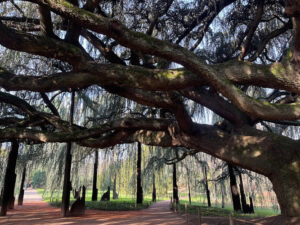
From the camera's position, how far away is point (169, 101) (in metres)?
5.74

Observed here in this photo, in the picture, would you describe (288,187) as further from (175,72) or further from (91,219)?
(91,219)

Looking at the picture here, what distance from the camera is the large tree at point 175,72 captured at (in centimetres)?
411

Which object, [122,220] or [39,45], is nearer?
[39,45]

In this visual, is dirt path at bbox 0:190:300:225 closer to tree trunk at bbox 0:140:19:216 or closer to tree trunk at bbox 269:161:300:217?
tree trunk at bbox 269:161:300:217

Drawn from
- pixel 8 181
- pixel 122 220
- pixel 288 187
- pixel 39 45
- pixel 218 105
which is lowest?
pixel 122 220

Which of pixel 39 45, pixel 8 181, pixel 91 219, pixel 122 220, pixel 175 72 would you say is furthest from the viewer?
pixel 8 181

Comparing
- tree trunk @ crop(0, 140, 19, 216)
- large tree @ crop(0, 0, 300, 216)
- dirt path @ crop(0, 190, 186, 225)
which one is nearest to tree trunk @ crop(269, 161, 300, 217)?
large tree @ crop(0, 0, 300, 216)

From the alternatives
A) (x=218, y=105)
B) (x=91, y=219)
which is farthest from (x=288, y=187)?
(x=91, y=219)

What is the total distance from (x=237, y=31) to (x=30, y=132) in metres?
7.85

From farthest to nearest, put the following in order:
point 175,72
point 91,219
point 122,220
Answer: point 91,219 → point 122,220 → point 175,72

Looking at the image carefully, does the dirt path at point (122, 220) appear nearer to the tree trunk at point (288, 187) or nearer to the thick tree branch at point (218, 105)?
the tree trunk at point (288, 187)

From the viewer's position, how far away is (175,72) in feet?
15.9

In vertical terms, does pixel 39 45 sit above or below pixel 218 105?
above

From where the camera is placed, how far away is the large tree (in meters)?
4.11
